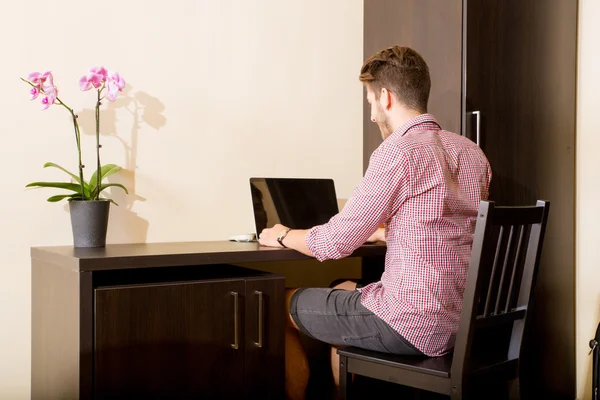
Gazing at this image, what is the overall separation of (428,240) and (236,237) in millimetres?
803

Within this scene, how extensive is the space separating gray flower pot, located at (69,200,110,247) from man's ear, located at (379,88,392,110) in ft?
3.00

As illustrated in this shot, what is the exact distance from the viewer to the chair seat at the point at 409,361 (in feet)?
5.91

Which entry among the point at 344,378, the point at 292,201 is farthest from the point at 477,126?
the point at 344,378

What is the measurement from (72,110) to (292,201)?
2.68ft

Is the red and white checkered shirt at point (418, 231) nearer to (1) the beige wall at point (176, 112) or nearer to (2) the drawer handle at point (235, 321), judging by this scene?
(2) the drawer handle at point (235, 321)

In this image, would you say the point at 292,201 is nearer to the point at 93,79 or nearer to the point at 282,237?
the point at 282,237

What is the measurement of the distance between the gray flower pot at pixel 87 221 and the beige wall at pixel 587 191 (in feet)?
6.37

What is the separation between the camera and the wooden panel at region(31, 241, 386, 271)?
183cm

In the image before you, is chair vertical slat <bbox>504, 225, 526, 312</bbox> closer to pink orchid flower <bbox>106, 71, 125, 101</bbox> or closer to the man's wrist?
the man's wrist

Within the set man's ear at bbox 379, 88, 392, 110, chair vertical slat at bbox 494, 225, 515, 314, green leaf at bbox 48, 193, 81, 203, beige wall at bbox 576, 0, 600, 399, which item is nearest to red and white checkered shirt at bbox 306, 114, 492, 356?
chair vertical slat at bbox 494, 225, 515, 314

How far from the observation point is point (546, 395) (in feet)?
9.09

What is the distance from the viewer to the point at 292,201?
8.26ft

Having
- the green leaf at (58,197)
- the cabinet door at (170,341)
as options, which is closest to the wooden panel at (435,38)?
the cabinet door at (170,341)

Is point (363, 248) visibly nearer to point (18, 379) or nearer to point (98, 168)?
point (98, 168)
